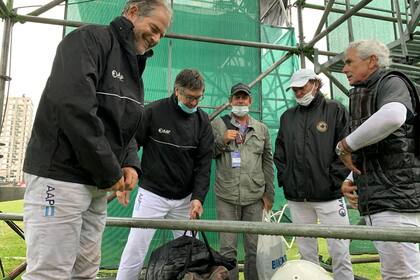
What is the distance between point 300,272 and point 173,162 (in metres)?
1.29

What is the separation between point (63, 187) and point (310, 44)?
12.5 feet

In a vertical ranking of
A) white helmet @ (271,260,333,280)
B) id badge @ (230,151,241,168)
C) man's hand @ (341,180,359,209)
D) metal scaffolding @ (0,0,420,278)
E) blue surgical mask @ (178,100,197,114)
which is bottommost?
white helmet @ (271,260,333,280)

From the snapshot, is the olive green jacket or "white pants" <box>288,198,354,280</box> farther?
the olive green jacket

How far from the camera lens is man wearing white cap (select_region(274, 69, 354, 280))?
274 centimetres

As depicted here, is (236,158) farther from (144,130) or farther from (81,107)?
(81,107)

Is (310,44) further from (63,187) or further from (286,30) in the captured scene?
(63,187)

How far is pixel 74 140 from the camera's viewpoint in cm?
116

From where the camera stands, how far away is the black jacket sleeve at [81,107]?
3.80 ft

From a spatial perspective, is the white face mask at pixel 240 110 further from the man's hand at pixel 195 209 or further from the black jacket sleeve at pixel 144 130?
the man's hand at pixel 195 209

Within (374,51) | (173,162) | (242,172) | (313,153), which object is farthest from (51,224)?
(313,153)

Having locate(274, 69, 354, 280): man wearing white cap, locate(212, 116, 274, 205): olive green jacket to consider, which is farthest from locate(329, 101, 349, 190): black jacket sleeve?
locate(212, 116, 274, 205): olive green jacket

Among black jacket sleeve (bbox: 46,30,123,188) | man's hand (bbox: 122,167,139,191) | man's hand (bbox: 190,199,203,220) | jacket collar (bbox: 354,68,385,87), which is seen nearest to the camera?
black jacket sleeve (bbox: 46,30,123,188)

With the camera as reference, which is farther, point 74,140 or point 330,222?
point 330,222

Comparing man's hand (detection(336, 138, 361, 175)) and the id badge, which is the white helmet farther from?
the id badge
